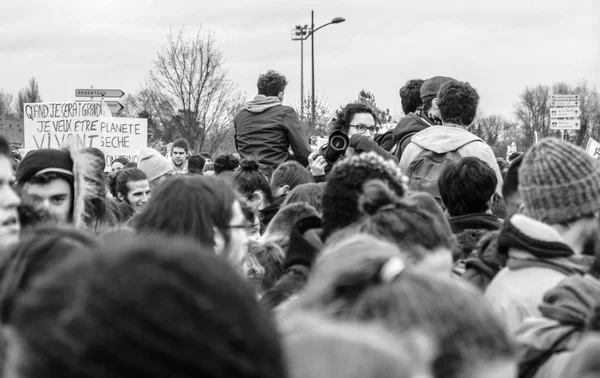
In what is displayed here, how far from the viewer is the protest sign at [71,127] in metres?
12.0

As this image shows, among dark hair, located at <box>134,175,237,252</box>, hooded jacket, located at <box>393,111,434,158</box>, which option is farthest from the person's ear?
hooded jacket, located at <box>393,111,434,158</box>

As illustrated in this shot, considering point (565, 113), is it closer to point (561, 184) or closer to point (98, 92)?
point (98, 92)

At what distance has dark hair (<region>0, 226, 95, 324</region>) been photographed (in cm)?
178

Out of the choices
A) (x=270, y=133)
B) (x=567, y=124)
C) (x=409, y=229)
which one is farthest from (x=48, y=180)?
(x=567, y=124)

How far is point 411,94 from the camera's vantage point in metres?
7.37

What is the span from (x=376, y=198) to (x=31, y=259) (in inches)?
58.0

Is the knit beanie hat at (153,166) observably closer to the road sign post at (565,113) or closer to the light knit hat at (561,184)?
the light knit hat at (561,184)

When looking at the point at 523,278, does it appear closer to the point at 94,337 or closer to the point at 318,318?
the point at 318,318

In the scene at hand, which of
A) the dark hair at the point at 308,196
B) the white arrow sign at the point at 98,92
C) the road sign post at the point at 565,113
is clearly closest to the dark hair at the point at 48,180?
the dark hair at the point at 308,196

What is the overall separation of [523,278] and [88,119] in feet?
32.2

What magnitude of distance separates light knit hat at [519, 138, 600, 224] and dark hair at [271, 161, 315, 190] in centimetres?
325

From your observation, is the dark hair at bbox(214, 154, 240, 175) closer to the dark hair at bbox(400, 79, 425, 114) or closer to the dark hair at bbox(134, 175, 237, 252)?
the dark hair at bbox(400, 79, 425, 114)

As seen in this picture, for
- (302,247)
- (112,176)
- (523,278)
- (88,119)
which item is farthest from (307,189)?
(88,119)

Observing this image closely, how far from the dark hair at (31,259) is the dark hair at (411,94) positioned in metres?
5.66
